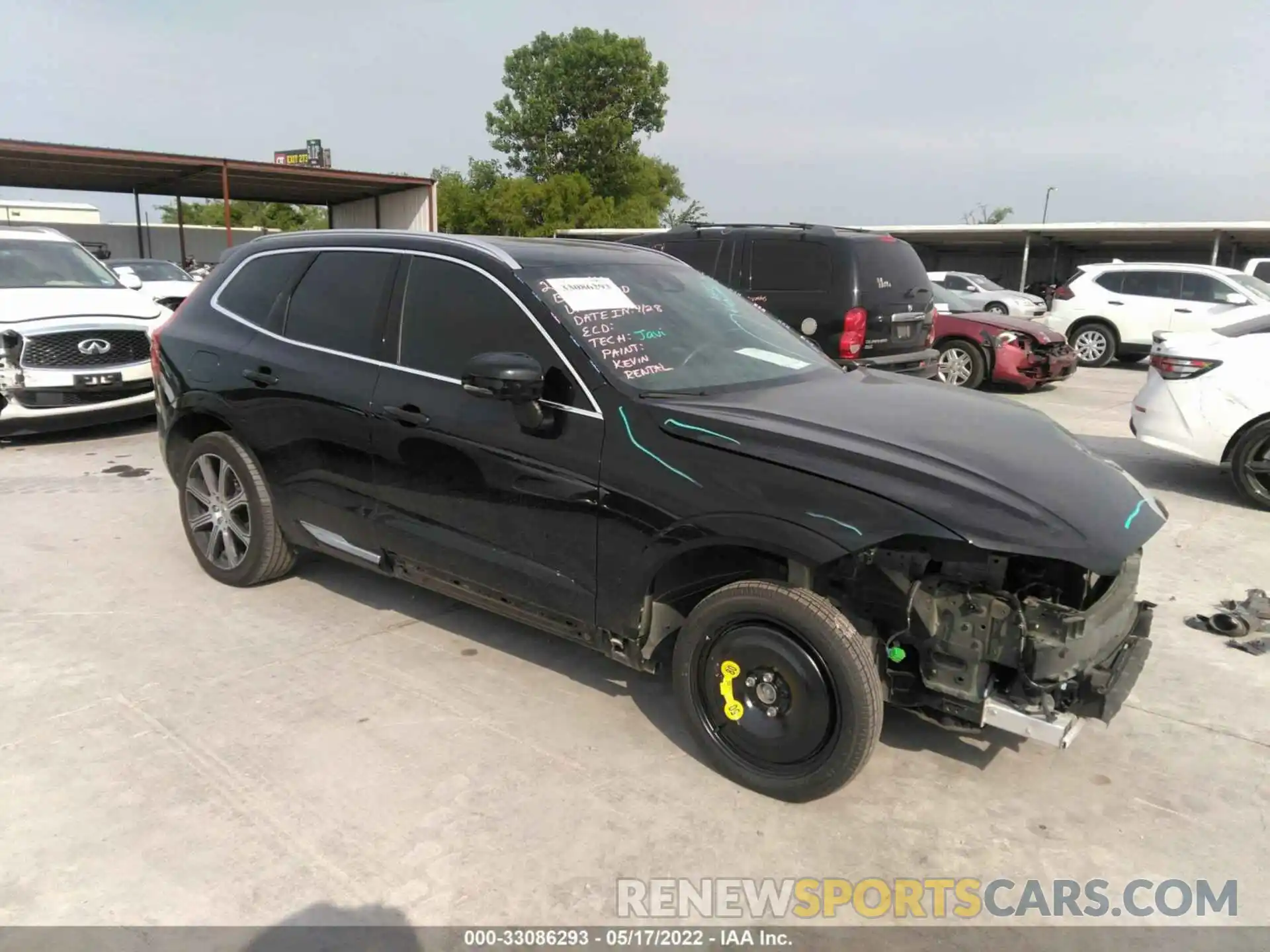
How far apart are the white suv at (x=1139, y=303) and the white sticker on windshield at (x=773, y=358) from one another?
12.8 meters

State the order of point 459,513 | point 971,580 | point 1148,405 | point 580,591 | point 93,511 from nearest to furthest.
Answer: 1. point 971,580
2. point 580,591
3. point 459,513
4. point 93,511
5. point 1148,405

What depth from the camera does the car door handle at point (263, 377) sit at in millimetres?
4238

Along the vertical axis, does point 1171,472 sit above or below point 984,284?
below

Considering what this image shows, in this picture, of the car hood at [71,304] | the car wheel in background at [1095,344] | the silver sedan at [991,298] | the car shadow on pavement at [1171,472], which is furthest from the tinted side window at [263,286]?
the silver sedan at [991,298]

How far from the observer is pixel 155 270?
16953mm

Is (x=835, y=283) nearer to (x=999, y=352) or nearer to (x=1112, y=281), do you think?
(x=999, y=352)

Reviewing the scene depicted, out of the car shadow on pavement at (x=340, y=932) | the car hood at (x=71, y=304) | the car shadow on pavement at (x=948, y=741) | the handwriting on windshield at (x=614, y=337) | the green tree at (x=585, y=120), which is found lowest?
the car shadow on pavement at (x=340, y=932)

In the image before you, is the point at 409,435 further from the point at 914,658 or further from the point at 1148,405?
the point at 1148,405

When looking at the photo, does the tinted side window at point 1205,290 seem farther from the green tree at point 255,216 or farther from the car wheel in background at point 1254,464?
the green tree at point 255,216

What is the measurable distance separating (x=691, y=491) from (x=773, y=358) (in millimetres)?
1226

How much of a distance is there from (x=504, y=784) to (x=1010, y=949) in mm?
1612

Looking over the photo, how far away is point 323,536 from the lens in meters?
4.24

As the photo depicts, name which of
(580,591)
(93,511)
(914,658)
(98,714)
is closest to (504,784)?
(580,591)

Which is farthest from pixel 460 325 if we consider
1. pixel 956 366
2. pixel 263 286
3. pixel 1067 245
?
pixel 1067 245
